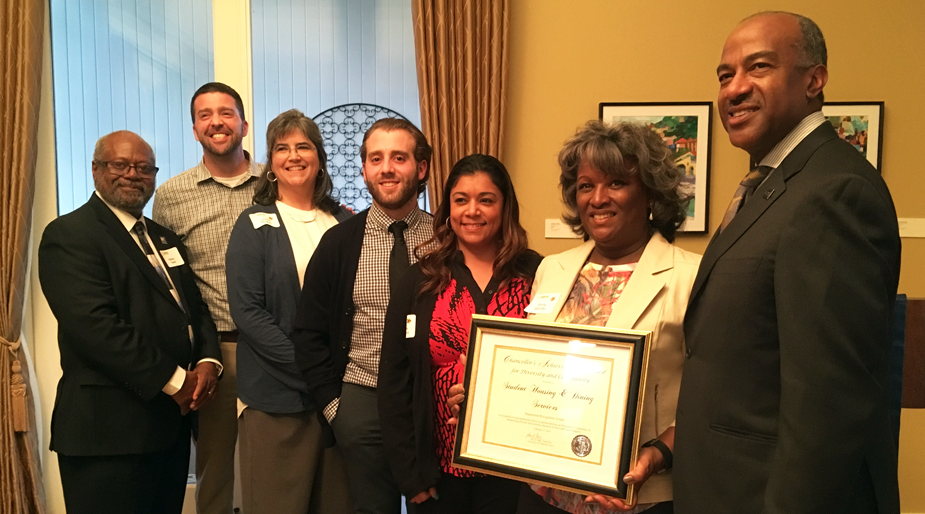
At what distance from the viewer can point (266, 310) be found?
95.7 inches

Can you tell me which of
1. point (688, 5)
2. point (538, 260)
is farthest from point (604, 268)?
point (688, 5)

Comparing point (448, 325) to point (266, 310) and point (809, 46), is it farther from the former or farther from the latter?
point (809, 46)

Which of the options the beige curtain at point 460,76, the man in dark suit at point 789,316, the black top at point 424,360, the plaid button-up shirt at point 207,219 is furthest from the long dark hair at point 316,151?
the man in dark suit at point 789,316

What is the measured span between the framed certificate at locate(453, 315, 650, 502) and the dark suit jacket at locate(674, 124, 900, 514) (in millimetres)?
158

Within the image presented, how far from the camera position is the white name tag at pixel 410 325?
196 centimetres

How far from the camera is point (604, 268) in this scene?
172cm

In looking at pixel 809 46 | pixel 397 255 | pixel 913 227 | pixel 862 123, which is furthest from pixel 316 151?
pixel 913 227

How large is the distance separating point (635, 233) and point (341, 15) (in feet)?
8.71

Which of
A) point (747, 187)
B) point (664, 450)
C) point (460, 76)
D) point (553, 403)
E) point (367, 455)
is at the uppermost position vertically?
point (460, 76)

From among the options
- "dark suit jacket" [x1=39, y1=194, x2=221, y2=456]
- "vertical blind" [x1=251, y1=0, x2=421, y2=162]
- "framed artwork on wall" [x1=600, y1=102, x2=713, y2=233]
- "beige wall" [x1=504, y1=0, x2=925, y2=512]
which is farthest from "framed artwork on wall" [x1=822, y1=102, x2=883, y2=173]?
"dark suit jacket" [x1=39, y1=194, x2=221, y2=456]

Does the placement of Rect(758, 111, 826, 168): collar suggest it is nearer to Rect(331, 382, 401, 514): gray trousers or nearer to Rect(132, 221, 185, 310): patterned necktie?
Rect(331, 382, 401, 514): gray trousers

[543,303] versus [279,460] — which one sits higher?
[543,303]

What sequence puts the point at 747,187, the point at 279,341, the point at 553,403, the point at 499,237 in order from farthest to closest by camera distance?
1. the point at 279,341
2. the point at 499,237
3. the point at 553,403
4. the point at 747,187

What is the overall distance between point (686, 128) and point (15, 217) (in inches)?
152
